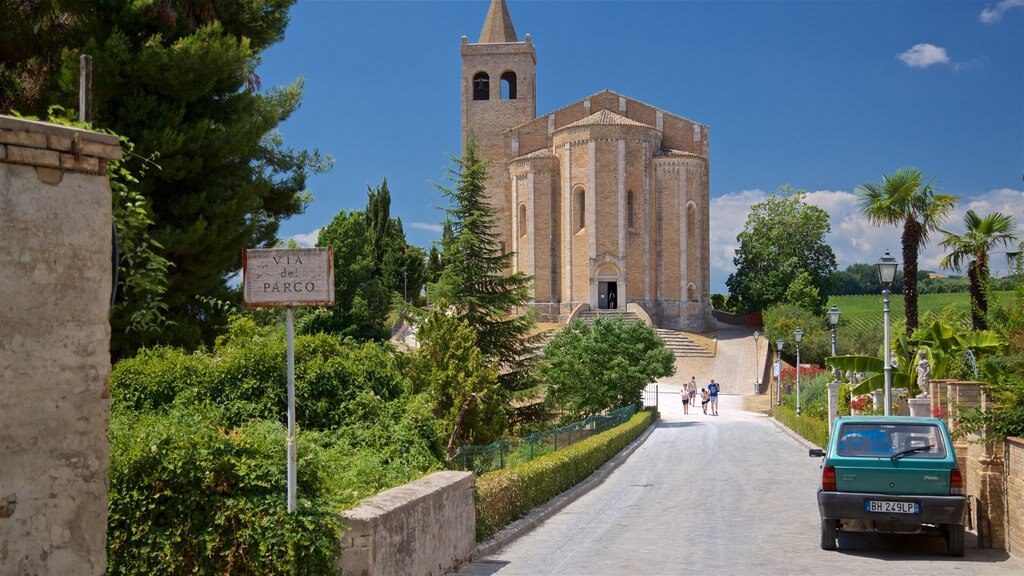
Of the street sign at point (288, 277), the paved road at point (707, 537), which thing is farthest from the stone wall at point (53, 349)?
the paved road at point (707, 537)

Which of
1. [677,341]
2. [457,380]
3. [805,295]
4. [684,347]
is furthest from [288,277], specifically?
[805,295]

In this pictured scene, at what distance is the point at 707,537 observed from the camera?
38.1ft

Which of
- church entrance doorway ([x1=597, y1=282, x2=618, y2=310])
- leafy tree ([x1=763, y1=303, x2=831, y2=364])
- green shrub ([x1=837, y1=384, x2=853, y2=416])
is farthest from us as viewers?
church entrance doorway ([x1=597, y1=282, x2=618, y2=310])

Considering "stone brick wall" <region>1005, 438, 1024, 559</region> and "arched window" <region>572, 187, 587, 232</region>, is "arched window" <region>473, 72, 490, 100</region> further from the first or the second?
"stone brick wall" <region>1005, 438, 1024, 559</region>

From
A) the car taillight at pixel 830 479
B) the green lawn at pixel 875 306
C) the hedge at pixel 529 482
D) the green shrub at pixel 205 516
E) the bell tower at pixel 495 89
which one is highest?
the bell tower at pixel 495 89

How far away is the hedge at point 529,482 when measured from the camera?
10.9m

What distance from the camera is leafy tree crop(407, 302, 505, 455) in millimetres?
21141

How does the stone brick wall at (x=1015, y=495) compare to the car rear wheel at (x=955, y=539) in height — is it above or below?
above

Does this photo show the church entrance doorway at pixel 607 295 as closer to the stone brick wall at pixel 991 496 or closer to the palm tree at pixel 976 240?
the palm tree at pixel 976 240

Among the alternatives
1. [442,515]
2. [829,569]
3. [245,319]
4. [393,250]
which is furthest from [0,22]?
[393,250]

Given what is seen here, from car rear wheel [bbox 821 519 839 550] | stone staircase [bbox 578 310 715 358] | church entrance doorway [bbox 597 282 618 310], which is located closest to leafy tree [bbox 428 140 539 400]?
car rear wheel [bbox 821 519 839 550]

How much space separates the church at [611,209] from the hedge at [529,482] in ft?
128

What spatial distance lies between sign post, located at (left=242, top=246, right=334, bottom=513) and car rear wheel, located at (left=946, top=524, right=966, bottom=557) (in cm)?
656

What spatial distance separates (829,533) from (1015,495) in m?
1.79
